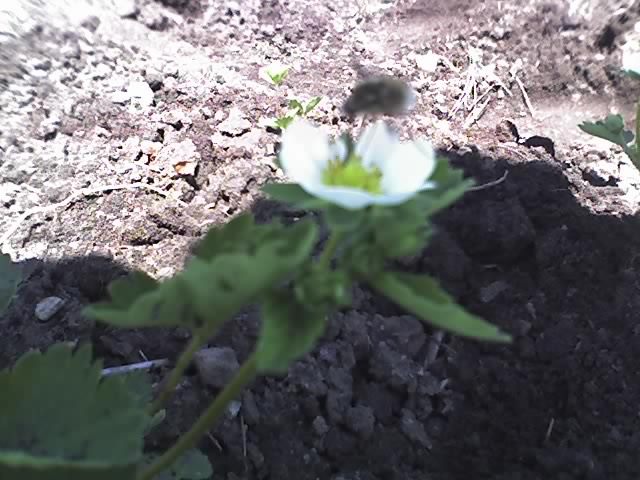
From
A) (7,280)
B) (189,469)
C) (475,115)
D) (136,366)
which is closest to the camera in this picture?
(189,469)

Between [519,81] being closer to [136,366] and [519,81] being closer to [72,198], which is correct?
[72,198]

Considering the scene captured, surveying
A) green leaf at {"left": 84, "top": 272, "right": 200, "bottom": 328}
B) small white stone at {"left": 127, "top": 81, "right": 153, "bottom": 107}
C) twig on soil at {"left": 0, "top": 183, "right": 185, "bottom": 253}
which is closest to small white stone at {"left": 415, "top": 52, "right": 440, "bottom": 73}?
small white stone at {"left": 127, "top": 81, "right": 153, "bottom": 107}

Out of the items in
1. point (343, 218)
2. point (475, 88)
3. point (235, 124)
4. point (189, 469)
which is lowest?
point (189, 469)

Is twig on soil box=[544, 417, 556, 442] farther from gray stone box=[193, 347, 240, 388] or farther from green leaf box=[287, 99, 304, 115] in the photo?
green leaf box=[287, 99, 304, 115]

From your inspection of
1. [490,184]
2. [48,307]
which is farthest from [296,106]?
[48,307]

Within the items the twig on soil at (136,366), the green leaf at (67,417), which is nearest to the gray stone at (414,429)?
the twig on soil at (136,366)

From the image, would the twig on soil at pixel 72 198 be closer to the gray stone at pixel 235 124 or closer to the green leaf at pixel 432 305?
the gray stone at pixel 235 124
